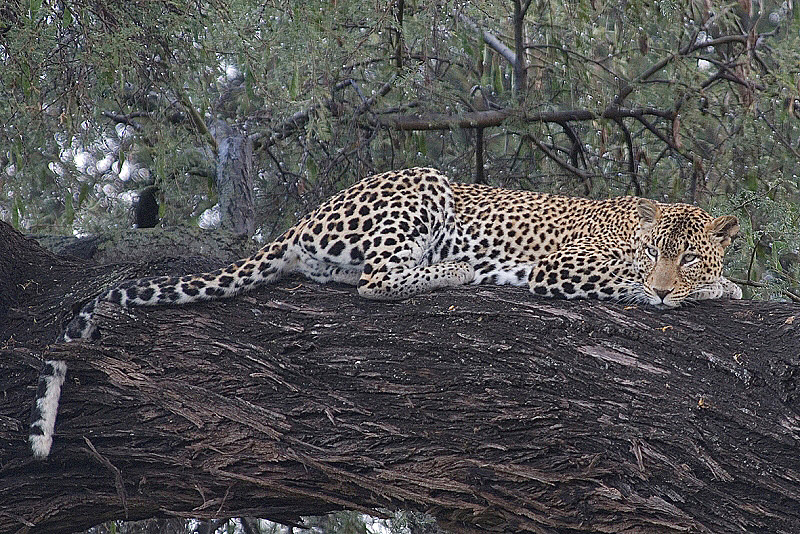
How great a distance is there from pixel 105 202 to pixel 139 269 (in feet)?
14.2

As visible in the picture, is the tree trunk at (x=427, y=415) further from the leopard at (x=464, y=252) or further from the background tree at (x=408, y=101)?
the background tree at (x=408, y=101)

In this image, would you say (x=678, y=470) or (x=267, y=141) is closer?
(x=678, y=470)

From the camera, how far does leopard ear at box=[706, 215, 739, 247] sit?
5.16 m

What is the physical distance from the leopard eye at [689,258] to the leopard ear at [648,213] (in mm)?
319

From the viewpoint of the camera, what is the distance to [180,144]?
7.19 meters

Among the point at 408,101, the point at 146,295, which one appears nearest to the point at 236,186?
the point at 408,101

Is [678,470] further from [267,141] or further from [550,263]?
[267,141]

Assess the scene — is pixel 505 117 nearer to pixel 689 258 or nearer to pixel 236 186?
pixel 236 186

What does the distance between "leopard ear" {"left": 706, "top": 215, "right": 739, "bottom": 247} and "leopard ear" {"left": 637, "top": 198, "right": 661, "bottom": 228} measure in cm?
29

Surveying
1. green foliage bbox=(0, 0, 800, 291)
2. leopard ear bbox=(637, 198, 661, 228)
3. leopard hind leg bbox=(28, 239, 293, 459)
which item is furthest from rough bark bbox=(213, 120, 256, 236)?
leopard ear bbox=(637, 198, 661, 228)

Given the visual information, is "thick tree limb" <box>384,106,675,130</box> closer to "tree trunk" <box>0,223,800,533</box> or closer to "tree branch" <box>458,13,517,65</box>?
"tree branch" <box>458,13,517,65</box>

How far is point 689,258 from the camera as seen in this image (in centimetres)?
513

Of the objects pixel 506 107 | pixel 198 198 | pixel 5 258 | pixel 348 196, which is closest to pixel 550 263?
pixel 348 196

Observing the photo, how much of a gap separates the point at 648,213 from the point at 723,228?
0.41 meters
